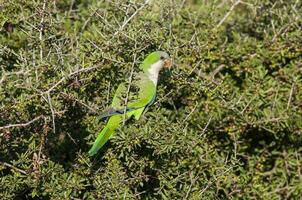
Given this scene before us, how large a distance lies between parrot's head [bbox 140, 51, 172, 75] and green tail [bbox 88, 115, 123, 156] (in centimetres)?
36

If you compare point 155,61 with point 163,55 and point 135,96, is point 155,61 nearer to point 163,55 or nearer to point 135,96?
point 163,55

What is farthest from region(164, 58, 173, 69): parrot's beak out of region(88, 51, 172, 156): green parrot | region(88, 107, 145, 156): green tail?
region(88, 107, 145, 156): green tail

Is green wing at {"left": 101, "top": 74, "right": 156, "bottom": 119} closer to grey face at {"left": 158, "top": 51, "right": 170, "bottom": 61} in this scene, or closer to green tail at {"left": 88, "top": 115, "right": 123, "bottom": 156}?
green tail at {"left": 88, "top": 115, "right": 123, "bottom": 156}

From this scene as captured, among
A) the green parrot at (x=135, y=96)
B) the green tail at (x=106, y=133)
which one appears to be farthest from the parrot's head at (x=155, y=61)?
the green tail at (x=106, y=133)

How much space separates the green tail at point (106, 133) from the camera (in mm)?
3639

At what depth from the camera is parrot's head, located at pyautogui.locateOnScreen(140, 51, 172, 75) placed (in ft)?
12.6

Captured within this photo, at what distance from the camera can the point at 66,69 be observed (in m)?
3.82

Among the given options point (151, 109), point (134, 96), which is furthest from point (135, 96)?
point (151, 109)


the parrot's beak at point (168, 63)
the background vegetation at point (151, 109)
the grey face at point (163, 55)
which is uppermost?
→ the grey face at point (163, 55)

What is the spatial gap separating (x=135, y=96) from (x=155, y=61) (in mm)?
253

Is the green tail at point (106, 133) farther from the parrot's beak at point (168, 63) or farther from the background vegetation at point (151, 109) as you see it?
the parrot's beak at point (168, 63)

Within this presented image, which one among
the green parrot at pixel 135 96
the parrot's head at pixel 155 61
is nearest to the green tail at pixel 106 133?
the green parrot at pixel 135 96

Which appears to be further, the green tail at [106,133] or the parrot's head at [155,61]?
the parrot's head at [155,61]

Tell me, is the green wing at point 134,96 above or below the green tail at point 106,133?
above
